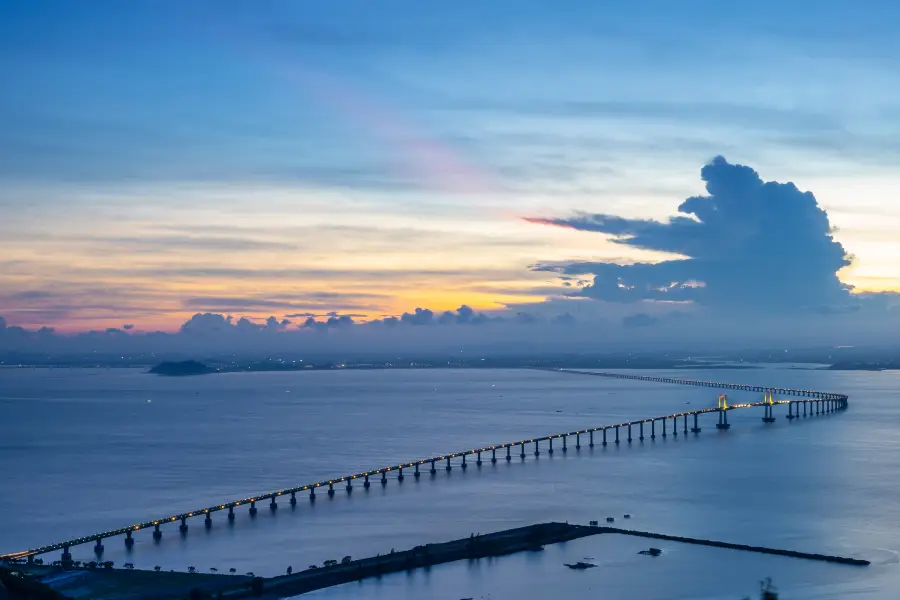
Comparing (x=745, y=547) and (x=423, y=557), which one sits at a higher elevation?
(x=423, y=557)

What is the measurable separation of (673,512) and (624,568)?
42.1ft

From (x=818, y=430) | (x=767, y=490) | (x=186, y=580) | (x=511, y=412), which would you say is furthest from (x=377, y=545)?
(x=511, y=412)

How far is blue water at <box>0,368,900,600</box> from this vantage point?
3622cm

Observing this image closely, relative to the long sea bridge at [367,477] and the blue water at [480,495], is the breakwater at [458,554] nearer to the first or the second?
the blue water at [480,495]

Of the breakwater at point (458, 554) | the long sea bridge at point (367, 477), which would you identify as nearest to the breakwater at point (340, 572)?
the breakwater at point (458, 554)

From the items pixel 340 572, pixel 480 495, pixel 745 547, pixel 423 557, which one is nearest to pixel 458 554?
pixel 423 557

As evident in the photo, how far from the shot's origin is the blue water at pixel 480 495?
36.2 meters

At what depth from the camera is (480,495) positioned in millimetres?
55188

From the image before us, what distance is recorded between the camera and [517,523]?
153 feet

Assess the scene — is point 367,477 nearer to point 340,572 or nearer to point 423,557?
point 423,557

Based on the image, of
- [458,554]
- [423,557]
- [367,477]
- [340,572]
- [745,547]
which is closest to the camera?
[340,572]

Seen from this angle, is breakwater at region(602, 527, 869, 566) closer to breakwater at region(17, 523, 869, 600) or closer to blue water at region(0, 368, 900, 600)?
breakwater at region(17, 523, 869, 600)

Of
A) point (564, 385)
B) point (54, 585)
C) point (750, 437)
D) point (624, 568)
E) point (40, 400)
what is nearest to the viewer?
point (54, 585)

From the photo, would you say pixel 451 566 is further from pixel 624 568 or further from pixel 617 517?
pixel 617 517
